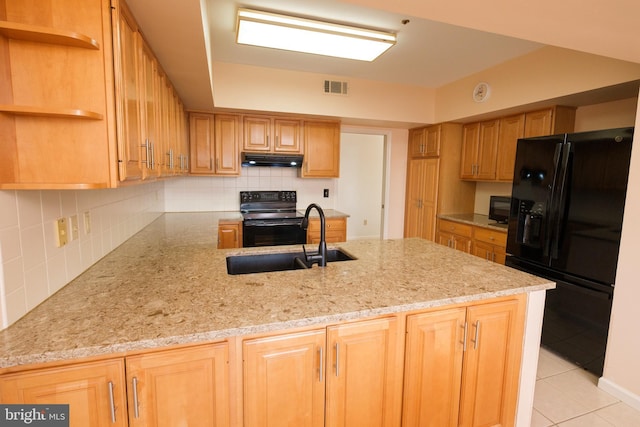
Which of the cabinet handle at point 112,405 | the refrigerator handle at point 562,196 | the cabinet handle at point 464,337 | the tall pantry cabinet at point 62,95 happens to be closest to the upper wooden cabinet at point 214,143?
the tall pantry cabinet at point 62,95

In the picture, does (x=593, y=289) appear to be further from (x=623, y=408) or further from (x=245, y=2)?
(x=245, y=2)

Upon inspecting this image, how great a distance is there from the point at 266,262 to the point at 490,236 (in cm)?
247

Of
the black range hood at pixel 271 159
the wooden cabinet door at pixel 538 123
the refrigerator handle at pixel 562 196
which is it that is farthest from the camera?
the black range hood at pixel 271 159

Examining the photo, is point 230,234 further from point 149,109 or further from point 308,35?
point 308,35

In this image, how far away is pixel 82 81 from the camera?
105 cm

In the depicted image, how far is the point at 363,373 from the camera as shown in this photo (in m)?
1.22

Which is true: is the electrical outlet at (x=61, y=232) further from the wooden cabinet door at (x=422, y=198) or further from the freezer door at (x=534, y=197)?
the wooden cabinet door at (x=422, y=198)

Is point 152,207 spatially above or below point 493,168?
below

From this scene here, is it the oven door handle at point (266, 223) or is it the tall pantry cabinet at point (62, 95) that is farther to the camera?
the oven door handle at point (266, 223)

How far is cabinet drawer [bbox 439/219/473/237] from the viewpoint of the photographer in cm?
348

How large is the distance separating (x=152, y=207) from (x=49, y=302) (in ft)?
7.01

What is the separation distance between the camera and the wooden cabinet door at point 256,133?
3.59 metres

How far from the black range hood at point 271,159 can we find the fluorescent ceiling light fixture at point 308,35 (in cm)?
139

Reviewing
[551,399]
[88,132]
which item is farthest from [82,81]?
[551,399]
